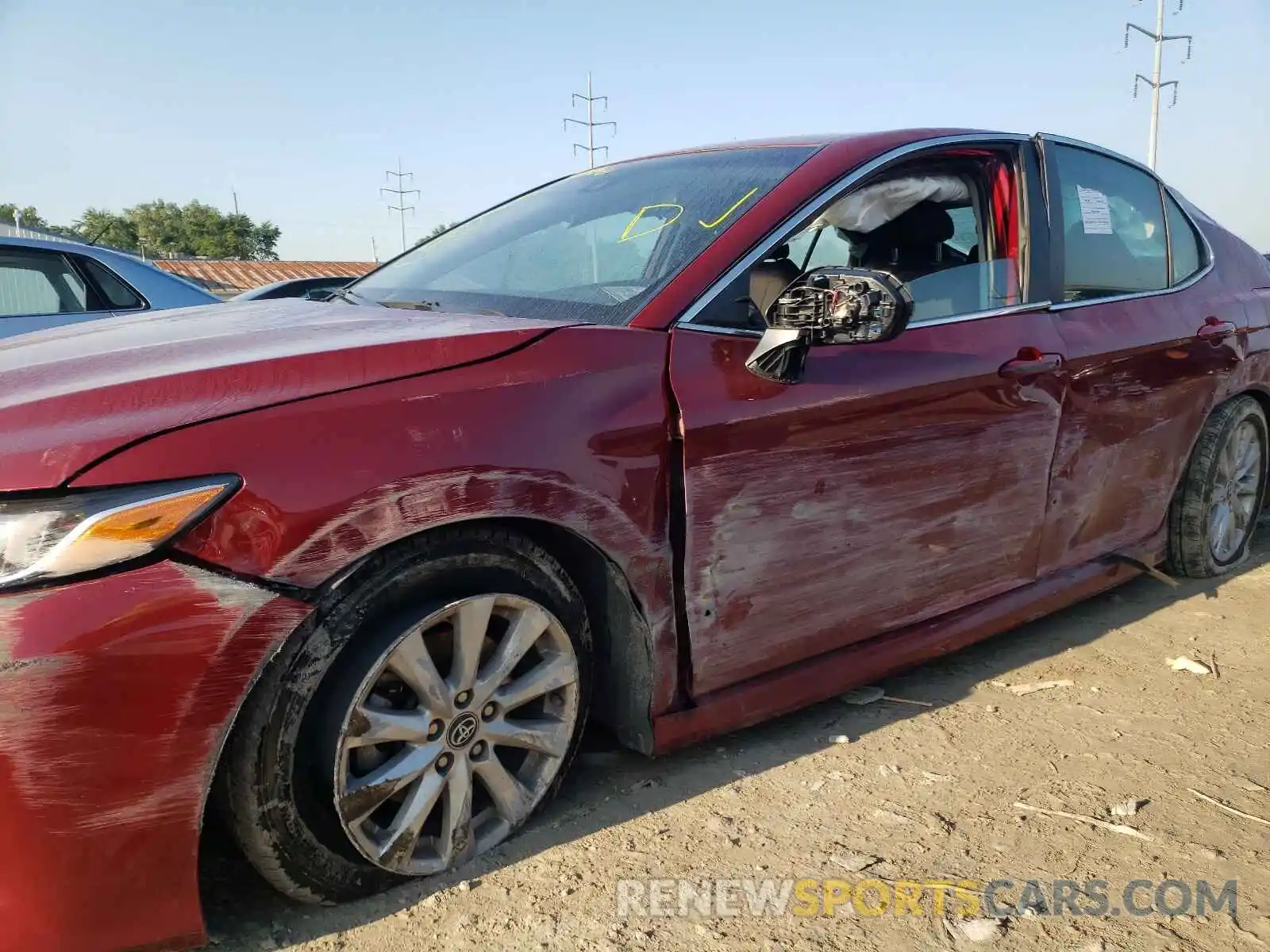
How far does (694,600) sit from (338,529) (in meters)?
0.84

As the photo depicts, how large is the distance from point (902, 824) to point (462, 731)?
103cm

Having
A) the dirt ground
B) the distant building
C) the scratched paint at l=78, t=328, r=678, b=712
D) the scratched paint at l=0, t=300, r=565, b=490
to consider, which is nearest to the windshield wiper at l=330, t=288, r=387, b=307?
the scratched paint at l=0, t=300, r=565, b=490

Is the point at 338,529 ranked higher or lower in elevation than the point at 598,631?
higher

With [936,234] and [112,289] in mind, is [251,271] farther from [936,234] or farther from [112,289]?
[936,234]

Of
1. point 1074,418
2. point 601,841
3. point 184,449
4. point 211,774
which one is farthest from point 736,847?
point 1074,418

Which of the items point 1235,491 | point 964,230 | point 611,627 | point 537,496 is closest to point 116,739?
point 537,496

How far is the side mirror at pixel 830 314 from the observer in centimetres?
203

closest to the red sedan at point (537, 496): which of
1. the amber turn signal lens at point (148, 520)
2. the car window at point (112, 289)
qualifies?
the amber turn signal lens at point (148, 520)

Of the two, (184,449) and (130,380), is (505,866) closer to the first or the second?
(184,449)

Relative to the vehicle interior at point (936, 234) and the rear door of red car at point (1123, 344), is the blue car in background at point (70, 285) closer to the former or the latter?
the vehicle interior at point (936, 234)

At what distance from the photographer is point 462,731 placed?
6.25ft

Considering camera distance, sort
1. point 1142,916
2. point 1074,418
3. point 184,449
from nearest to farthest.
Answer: point 184,449 → point 1142,916 → point 1074,418

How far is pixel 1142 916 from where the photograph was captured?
6.19ft

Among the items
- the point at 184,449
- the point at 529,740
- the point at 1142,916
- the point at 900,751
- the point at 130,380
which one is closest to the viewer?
the point at 184,449
